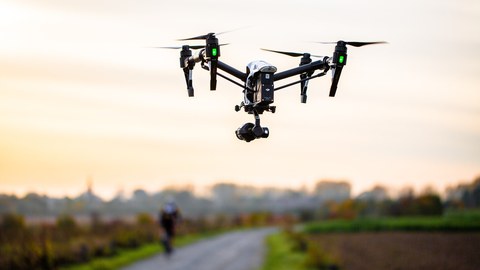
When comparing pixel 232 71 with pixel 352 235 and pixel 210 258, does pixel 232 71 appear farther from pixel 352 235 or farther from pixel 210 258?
pixel 352 235

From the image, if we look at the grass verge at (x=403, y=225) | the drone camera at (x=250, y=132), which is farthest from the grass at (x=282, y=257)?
the drone camera at (x=250, y=132)

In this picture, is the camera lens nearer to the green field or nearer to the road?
the road

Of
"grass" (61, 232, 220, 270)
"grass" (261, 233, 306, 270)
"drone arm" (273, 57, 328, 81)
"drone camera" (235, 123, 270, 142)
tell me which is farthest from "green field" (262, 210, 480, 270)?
"drone camera" (235, 123, 270, 142)

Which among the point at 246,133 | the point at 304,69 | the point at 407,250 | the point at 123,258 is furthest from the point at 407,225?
the point at 246,133

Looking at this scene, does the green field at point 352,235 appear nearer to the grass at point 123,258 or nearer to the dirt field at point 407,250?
the dirt field at point 407,250

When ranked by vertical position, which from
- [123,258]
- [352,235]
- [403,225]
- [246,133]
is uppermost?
[246,133]
